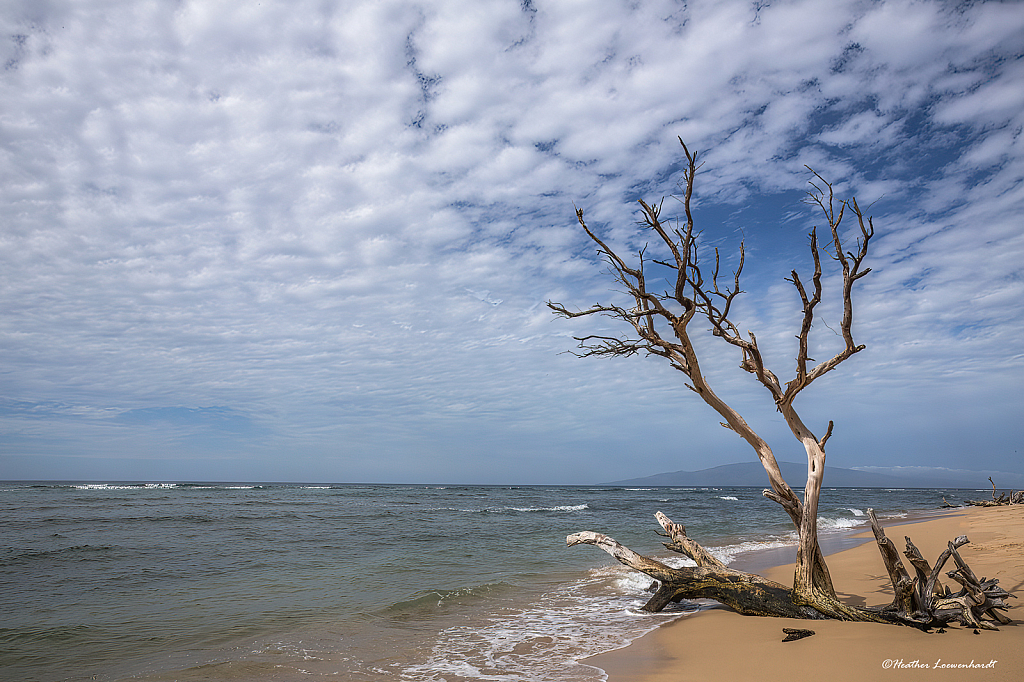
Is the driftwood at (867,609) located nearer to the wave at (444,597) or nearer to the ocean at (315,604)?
the ocean at (315,604)

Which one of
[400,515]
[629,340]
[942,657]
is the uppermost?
[629,340]

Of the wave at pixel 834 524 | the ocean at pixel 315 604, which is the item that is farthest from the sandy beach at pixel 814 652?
the wave at pixel 834 524

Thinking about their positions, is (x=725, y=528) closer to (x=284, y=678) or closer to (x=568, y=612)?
(x=568, y=612)

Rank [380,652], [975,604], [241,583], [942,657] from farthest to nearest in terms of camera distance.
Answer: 1. [241,583]
2. [380,652]
3. [975,604]
4. [942,657]

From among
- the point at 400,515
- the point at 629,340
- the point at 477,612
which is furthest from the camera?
the point at 400,515

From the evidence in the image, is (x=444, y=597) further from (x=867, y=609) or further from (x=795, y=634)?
(x=867, y=609)

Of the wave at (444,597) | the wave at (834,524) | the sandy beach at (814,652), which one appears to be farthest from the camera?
the wave at (834,524)

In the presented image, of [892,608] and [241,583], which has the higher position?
[892,608]

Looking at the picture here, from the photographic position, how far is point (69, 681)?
18.8 feet

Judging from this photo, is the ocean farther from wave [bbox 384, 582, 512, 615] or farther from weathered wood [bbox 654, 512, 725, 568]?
weathered wood [bbox 654, 512, 725, 568]

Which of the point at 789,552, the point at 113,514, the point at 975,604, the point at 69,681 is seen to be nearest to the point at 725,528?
the point at 789,552

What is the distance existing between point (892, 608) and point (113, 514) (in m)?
29.1

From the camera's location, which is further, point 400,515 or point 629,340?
point 400,515

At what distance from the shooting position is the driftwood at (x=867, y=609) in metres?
5.51
